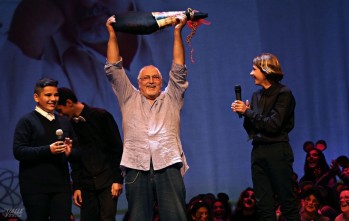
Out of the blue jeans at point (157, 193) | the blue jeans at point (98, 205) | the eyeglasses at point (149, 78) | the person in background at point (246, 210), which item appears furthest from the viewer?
the person in background at point (246, 210)

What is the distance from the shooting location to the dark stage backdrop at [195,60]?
642cm

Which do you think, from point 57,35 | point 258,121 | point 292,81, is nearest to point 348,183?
point 292,81

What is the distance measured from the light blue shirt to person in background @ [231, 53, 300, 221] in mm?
469

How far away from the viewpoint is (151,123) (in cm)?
316

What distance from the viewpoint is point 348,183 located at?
217 inches

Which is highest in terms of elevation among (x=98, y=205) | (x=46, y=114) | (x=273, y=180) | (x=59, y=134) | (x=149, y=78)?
(x=149, y=78)

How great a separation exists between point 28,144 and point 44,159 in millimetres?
130

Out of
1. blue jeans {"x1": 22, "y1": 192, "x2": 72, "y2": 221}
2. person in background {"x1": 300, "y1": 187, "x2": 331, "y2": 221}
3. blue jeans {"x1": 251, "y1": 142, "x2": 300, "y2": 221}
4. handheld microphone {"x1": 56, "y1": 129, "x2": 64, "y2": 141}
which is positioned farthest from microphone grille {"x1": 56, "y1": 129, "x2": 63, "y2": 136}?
person in background {"x1": 300, "y1": 187, "x2": 331, "y2": 221}

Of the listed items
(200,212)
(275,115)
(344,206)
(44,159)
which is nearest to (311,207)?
(344,206)

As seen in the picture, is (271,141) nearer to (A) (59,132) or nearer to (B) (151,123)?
(B) (151,123)

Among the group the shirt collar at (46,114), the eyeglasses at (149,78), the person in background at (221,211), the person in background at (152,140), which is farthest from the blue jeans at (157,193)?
the person in background at (221,211)

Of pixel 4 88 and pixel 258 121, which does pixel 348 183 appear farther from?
pixel 4 88

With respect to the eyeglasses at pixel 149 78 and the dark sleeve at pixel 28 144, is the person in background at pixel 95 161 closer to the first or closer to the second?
the dark sleeve at pixel 28 144

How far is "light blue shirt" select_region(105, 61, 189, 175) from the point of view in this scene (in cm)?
309
